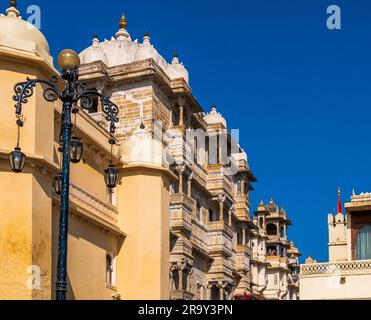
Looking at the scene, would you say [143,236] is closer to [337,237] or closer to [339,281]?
[339,281]

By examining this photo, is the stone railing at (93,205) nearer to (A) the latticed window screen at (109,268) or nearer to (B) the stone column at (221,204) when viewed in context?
(A) the latticed window screen at (109,268)

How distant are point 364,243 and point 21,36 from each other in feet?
72.8

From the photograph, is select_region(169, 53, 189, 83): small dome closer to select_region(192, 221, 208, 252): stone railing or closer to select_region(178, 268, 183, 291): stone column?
select_region(192, 221, 208, 252): stone railing

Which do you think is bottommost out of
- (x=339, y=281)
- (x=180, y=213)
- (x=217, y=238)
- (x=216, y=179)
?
(x=339, y=281)

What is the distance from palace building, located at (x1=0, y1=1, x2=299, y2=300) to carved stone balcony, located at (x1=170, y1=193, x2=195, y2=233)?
0.14 ft

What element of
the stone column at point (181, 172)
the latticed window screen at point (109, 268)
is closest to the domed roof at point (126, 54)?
the stone column at point (181, 172)

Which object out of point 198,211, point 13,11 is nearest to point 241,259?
point 198,211

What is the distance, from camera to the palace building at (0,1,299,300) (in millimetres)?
20469

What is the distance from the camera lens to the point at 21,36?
70.6 ft

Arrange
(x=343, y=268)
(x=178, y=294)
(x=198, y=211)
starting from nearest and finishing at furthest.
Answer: (x=343, y=268) < (x=178, y=294) < (x=198, y=211)

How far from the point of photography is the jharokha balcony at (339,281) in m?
32.7

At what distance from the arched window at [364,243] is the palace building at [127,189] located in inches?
267

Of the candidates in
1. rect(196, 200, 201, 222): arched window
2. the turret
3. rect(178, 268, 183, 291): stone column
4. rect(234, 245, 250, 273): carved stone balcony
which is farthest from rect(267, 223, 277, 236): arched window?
rect(178, 268, 183, 291): stone column
